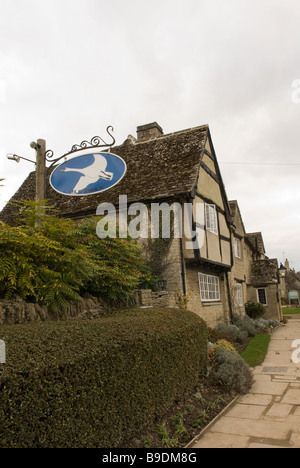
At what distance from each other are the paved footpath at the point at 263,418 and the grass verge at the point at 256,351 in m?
1.15

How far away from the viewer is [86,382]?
3.51m


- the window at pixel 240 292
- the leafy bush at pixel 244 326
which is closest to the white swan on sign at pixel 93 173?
the leafy bush at pixel 244 326

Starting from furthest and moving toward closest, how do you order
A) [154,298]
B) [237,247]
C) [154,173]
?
1. [237,247]
2. [154,173]
3. [154,298]

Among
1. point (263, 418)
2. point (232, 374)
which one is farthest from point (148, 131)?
point (263, 418)

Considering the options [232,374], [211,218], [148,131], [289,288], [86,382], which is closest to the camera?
[86,382]

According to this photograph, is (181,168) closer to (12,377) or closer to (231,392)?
(231,392)

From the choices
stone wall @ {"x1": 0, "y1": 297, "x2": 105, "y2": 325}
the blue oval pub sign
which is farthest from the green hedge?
the blue oval pub sign

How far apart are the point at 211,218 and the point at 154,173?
3069mm

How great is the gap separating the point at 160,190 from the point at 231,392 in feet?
24.5

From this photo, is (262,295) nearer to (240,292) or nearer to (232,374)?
(240,292)

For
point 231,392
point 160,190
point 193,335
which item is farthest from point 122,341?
point 160,190

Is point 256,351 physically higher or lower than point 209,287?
lower
